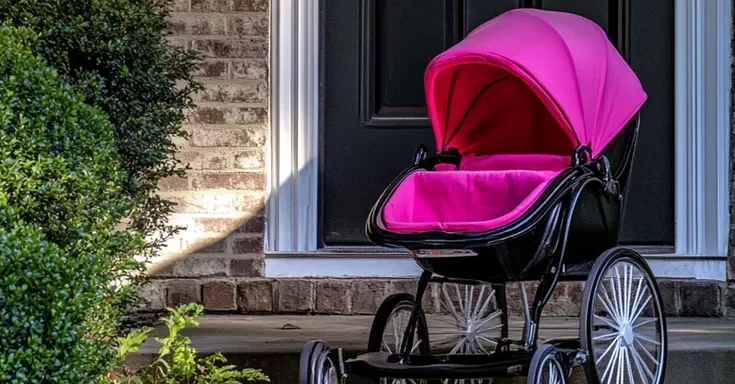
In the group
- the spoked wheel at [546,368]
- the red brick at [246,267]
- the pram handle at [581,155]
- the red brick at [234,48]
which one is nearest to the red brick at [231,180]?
the red brick at [246,267]

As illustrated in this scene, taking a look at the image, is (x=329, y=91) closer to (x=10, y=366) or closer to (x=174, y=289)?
Answer: (x=174, y=289)

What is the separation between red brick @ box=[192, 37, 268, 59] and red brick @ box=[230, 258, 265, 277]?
0.99 metres

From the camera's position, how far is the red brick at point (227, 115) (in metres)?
5.20

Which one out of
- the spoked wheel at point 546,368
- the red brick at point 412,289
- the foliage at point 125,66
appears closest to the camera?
the spoked wheel at point 546,368

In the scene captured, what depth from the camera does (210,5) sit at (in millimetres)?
5211

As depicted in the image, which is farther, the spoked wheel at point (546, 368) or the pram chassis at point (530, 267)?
the pram chassis at point (530, 267)

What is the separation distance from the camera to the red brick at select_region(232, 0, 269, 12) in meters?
5.20

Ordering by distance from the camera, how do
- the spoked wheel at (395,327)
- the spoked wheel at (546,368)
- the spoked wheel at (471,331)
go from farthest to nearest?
the spoked wheel at (471,331) < the spoked wheel at (395,327) < the spoked wheel at (546,368)

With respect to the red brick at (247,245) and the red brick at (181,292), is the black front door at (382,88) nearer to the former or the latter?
the red brick at (247,245)

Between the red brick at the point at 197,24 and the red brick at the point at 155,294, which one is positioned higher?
the red brick at the point at 197,24

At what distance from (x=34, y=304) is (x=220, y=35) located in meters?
2.54

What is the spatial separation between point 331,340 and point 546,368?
1.36 metres

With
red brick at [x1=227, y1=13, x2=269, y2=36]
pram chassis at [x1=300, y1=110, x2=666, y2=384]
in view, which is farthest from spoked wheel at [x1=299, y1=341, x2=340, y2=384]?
red brick at [x1=227, y1=13, x2=269, y2=36]

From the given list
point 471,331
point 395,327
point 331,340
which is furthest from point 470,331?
point 331,340
